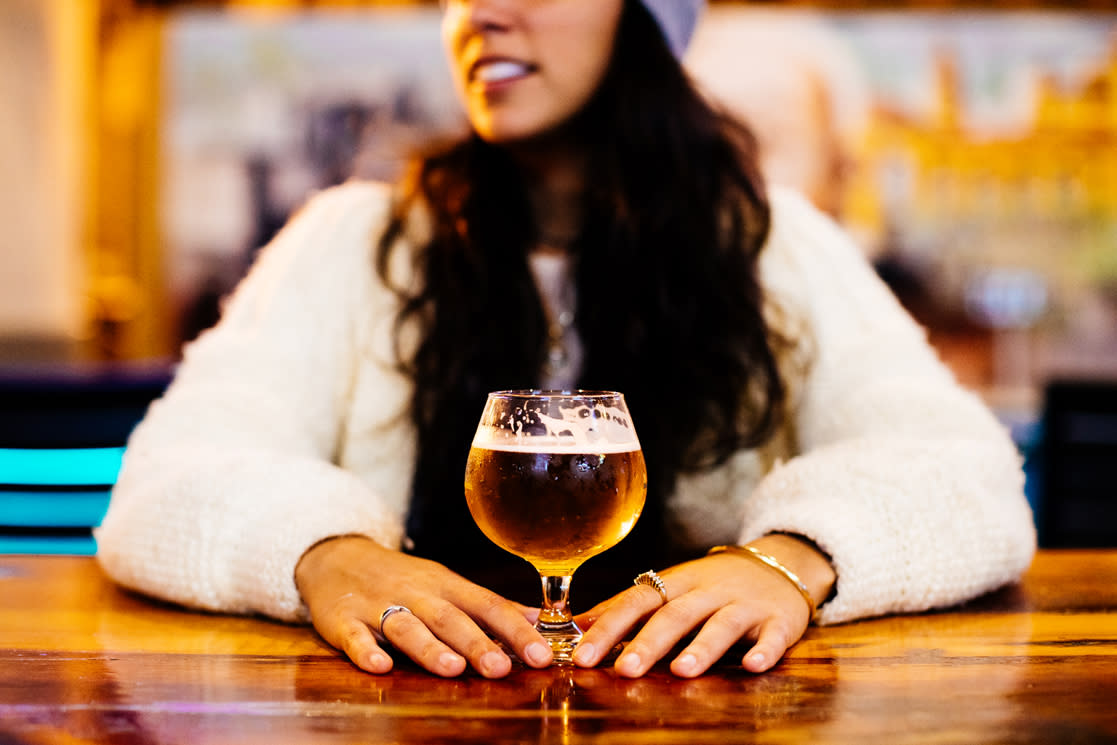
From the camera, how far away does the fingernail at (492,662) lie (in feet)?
2.51

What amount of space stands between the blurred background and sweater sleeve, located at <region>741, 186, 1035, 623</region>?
3.39 metres

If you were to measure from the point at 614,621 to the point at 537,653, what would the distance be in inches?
2.7

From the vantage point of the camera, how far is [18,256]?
15.2 feet

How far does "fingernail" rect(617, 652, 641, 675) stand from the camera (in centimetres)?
77

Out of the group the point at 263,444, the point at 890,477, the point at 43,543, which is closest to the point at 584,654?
the point at 890,477

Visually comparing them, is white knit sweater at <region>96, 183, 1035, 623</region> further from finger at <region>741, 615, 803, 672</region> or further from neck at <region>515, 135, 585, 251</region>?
neck at <region>515, 135, 585, 251</region>

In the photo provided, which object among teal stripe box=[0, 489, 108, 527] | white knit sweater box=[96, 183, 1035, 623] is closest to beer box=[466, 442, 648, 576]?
white knit sweater box=[96, 183, 1035, 623]

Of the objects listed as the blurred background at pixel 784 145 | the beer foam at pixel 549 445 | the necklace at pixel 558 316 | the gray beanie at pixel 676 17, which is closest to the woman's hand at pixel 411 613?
the beer foam at pixel 549 445

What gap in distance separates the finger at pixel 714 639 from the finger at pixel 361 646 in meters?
0.21

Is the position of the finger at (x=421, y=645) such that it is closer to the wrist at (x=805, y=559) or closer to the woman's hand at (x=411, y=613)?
the woman's hand at (x=411, y=613)

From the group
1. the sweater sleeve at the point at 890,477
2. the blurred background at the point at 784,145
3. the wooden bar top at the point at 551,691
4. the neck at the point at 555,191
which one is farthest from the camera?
the blurred background at the point at 784,145

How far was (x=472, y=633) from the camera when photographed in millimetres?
797

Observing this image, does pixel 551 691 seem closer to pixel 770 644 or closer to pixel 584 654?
pixel 584 654

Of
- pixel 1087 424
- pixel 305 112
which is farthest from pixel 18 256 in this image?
pixel 1087 424
